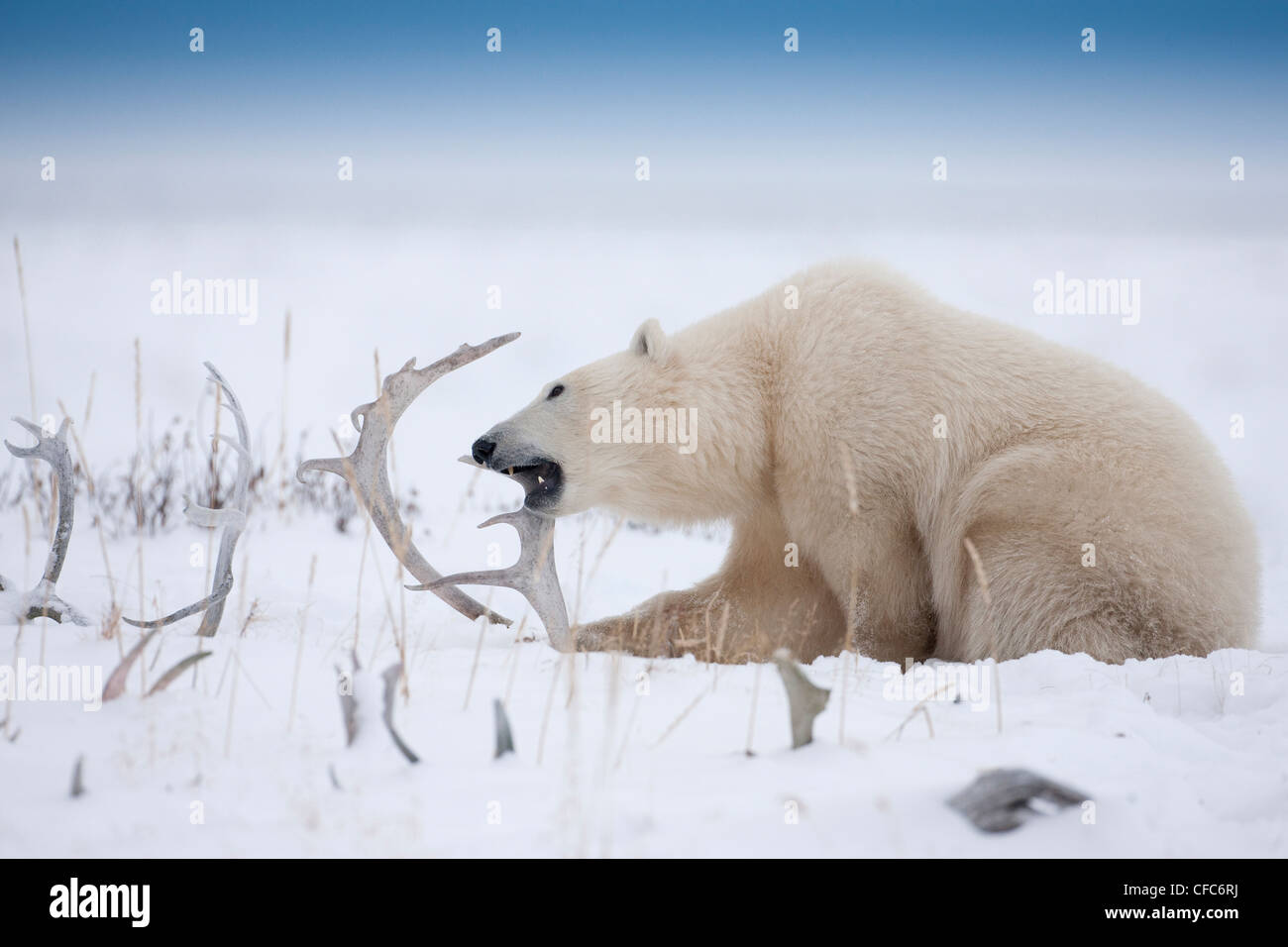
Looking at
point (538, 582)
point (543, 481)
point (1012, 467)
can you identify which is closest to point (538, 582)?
point (538, 582)

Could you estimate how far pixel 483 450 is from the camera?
192 inches

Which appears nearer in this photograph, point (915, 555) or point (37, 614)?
point (37, 614)

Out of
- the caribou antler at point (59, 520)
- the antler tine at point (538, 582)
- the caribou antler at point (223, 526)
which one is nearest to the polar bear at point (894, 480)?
the antler tine at point (538, 582)

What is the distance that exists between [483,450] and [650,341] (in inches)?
39.7

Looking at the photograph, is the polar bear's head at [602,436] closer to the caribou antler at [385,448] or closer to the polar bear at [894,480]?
the polar bear at [894,480]

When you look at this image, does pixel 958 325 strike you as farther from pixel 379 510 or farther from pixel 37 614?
pixel 37 614

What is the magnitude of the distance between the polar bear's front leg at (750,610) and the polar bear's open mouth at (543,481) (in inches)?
26.2

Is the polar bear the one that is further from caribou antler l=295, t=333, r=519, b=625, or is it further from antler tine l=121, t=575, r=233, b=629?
antler tine l=121, t=575, r=233, b=629

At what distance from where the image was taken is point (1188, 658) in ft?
13.0

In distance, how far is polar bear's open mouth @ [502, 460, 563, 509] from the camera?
16.2 ft

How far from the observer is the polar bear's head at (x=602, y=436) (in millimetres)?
4922

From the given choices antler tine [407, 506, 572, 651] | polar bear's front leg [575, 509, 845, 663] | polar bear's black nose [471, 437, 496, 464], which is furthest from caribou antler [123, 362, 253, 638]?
polar bear's front leg [575, 509, 845, 663]
